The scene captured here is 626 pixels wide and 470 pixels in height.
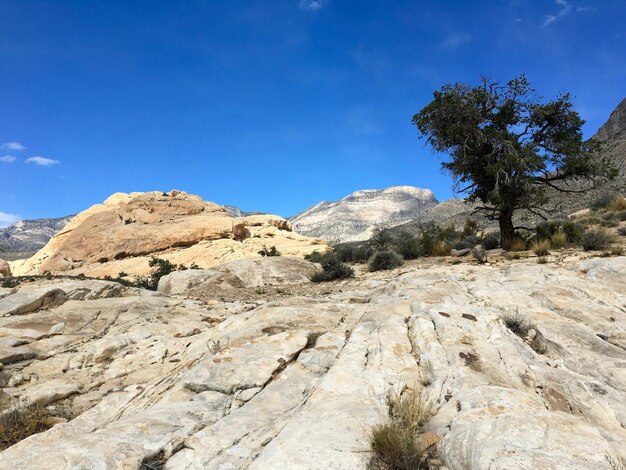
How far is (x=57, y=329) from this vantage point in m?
8.02

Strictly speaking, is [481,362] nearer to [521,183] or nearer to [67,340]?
[67,340]

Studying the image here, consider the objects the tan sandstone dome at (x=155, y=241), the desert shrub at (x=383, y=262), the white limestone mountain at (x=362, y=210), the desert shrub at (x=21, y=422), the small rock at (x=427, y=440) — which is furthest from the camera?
the white limestone mountain at (x=362, y=210)

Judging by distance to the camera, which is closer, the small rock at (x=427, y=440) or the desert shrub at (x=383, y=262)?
the small rock at (x=427, y=440)

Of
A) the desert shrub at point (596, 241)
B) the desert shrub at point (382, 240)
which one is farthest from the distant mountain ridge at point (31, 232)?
the desert shrub at point (596, 241)

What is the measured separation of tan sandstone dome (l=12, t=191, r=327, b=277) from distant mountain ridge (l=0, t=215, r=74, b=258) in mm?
115518

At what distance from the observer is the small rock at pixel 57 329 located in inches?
312

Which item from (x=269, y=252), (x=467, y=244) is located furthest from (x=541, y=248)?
(x=269, y=252)

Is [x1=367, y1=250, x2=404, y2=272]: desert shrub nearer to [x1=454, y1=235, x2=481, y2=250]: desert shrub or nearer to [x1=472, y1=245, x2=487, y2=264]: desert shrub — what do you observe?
[x1=472, y1=245, x2=487, y2=264]: desert shrub

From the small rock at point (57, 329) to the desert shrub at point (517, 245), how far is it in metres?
13.5

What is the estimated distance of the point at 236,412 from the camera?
3727mm

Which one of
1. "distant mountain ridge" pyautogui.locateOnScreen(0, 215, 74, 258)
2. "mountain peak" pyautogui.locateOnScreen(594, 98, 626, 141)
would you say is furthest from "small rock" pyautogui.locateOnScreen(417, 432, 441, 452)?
"distant mountain ridge" pyautogui.locateOnScreen(0, 215, 74, 258)

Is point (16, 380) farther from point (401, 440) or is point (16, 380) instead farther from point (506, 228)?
point (506, 228)

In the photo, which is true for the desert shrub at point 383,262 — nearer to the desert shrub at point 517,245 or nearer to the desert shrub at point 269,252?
the desert shrub at point 517,245

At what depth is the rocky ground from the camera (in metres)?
2.88
